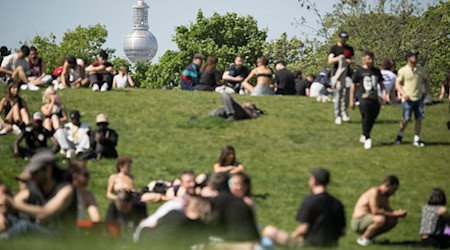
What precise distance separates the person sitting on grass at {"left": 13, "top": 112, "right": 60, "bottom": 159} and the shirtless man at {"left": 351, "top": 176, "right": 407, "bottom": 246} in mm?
8588

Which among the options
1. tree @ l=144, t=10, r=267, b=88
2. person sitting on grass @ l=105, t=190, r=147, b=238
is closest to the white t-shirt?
person sitting on grass @ l=105, t=190, r=147, b=238

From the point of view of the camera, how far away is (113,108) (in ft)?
113

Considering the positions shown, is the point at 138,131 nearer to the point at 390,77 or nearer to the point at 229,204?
the point at 390,77

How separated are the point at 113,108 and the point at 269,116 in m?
4.28

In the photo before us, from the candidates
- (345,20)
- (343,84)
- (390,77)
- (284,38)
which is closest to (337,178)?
(343,84)

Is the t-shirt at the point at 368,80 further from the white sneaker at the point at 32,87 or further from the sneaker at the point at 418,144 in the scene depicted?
the white sneaker at the point at 32,87

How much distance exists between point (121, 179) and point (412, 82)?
9100 millimetres

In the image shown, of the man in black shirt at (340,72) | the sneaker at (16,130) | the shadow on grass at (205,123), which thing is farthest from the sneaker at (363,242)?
the sneaker at (16,130)

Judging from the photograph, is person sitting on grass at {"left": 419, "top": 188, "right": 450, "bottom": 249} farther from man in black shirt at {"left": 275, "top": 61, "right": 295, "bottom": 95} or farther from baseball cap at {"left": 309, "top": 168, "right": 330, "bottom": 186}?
man in black shirt at {"left": 275, "top": 61, "right": 295, "bottom": 95}

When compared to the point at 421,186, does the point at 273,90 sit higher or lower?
higher

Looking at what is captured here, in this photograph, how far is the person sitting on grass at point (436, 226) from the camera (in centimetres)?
2381

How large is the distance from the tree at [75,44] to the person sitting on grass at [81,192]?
294 feet

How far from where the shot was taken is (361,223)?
23.5 m

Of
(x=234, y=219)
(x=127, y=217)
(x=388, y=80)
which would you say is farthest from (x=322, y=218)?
(x=388, y=80)
